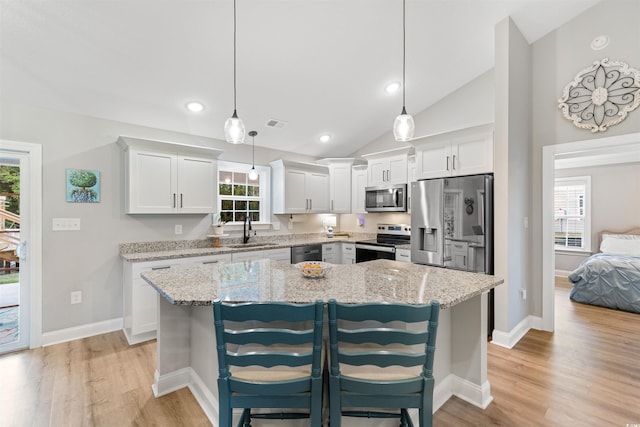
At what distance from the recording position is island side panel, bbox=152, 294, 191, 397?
2.12 m

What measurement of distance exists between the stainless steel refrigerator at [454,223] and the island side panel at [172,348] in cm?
279

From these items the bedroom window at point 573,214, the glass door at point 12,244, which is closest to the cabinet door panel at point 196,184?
the glass door at point 12,244

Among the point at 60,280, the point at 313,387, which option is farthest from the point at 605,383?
the point at 60,280

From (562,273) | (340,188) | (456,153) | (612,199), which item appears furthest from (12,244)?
(612,199)

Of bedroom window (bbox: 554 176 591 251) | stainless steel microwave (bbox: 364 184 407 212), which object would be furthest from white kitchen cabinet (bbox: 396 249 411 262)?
bedroom window (bbox: 554 176 591 251)

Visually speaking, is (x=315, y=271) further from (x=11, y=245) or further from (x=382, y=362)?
(x=11, y=245)

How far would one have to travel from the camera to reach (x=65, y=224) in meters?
3.09

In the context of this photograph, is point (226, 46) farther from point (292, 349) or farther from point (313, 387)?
point (313, 387)

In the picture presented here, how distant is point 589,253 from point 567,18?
14.8ft

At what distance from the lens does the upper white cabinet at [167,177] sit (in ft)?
10.7

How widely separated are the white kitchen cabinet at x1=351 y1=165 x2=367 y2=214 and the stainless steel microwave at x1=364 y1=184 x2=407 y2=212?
10 cm

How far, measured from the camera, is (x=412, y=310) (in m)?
1.24

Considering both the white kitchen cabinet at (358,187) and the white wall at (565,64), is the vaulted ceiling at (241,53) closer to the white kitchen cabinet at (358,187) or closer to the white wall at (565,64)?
the white wall at (565,64)

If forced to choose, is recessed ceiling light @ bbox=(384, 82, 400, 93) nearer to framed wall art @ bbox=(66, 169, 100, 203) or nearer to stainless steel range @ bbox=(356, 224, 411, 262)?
stainless steel range @ bbox=(356, 224, 411, 262)
